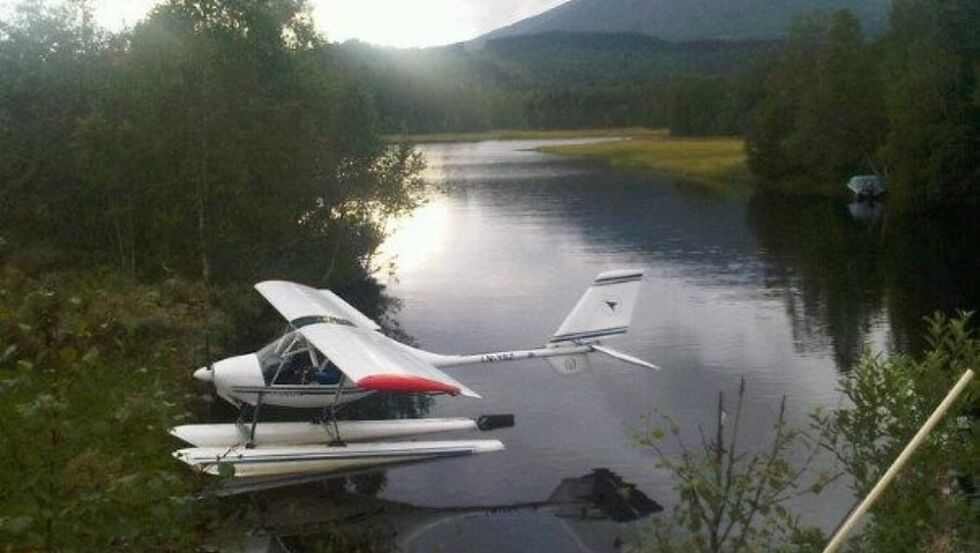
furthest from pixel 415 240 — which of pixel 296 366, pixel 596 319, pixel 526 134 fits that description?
pixel 526 134

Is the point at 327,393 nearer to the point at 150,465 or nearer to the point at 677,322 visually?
the point at 150,465

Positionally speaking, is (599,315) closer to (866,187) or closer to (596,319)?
(596,319)

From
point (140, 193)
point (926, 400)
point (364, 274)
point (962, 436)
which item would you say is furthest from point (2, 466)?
point (364, 274)

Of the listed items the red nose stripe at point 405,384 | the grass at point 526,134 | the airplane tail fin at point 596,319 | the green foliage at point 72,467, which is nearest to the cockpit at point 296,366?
the red nose stripe at point 405,384

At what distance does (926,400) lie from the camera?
25.3 ft

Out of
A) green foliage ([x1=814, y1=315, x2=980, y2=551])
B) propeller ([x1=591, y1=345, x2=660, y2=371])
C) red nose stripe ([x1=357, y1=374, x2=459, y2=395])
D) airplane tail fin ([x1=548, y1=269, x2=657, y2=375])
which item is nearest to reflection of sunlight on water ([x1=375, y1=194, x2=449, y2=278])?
airplane tail fin ([x1=548, y1=269, x2=657, y2=375])

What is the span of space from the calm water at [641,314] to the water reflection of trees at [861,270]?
4.3 inches

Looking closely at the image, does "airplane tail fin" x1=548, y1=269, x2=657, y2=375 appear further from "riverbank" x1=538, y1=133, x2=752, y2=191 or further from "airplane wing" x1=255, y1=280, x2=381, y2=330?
"riverbank" x1=538, y1=133, x2=752, y2=191

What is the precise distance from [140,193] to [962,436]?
1014 inches

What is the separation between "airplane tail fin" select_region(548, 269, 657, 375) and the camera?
64.0 feet

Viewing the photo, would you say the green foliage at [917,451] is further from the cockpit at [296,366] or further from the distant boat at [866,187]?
the distant boat at [866,187]

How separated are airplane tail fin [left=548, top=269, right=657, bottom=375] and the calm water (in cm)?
145

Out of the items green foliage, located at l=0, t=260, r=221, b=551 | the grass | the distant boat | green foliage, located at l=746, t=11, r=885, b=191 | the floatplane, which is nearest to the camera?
green foliage, located at l=0, t=260, r=221, b=551

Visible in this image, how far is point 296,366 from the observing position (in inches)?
675
